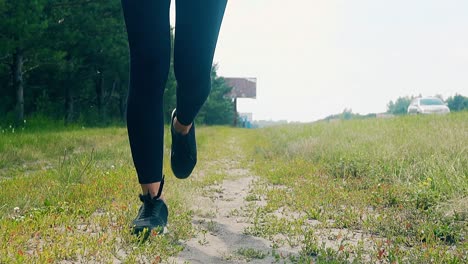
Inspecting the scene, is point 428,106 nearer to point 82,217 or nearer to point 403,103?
point 82,217

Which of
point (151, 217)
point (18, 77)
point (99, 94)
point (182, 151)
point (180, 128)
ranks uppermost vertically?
point (18, 77)

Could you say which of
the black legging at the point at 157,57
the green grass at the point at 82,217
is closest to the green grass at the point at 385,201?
the green grass at the point at 82,217

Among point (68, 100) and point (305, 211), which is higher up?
point (68, 100)

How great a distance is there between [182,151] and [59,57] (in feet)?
42.0

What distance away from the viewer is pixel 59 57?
45.5 feet

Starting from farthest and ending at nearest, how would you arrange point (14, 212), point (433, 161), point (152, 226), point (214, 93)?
point (214, 93)
point (433, 161)
point (14, 212)
point (152, 226)

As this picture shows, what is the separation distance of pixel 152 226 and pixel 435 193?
2.05m

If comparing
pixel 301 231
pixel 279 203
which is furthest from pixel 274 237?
pixel 279 203

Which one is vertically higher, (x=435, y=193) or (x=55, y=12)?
(x=55, y=12)

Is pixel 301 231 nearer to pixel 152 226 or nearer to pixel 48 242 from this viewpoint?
pixel 152 226

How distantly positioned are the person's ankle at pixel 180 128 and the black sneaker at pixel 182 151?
2 cm

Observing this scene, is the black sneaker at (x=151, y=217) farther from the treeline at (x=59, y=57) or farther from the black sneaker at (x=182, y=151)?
the treeline at (x=59, y=57)

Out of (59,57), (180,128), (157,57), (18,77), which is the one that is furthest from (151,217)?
(18,77)

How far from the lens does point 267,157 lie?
300 inches
